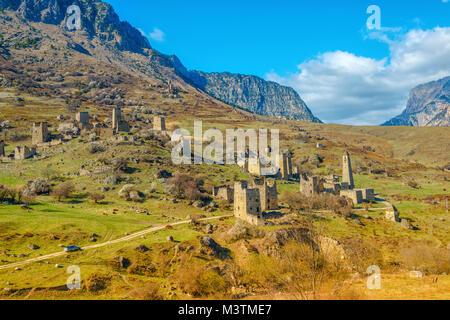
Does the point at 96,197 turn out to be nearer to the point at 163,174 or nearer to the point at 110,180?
the point at 110,180

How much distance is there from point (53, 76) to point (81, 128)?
122376 millimetres

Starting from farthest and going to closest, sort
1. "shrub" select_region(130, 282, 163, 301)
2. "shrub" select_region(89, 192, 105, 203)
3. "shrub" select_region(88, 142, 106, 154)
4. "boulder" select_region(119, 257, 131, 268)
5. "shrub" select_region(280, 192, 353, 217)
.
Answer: "shrub" select_region(88, 142, 106, 154)
"shrub" select_region(280, 192, 353, 217)
"shrub" select_region(89, 192, 105, 203)
"boulder" select_region(119, 257, 131, 268)
"shrub" select_region(130, 282, 163, 301)

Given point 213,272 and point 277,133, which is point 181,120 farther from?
point 213,272

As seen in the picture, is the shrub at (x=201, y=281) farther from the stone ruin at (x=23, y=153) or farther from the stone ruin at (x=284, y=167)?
the stone ruin at (x=23, y=153)

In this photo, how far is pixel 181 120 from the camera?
167125 mm

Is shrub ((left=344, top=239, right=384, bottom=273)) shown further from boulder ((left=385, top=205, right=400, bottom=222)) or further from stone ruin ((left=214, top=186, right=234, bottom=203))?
stone ruin ((left=214, top=186, right=234, bottom=203))

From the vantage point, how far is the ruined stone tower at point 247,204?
154ft

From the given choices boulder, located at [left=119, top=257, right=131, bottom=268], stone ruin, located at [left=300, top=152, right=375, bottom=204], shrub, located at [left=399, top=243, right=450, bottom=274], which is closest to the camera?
boulder, located at [left=119, top=257, right=131, bottom=268]

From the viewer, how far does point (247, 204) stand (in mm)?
47594

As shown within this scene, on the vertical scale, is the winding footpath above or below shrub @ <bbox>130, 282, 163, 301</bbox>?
above

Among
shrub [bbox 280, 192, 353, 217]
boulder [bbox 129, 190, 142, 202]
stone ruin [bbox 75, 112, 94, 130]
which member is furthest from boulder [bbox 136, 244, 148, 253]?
stone ruin [bbox 75, 112, 94, 130]

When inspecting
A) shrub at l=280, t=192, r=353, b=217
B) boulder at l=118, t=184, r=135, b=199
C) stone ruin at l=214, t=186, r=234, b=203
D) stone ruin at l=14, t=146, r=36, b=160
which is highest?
Result: stone ruin at l=14, t=146, r=36, b=160

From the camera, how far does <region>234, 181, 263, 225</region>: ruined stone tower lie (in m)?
47.1

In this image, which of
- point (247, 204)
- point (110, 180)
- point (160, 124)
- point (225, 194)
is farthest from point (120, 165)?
point (160, 124)
